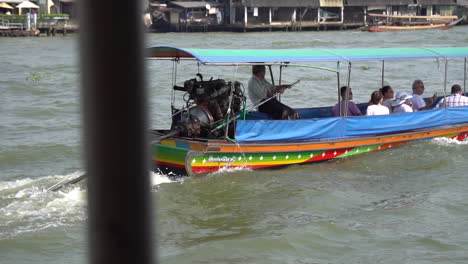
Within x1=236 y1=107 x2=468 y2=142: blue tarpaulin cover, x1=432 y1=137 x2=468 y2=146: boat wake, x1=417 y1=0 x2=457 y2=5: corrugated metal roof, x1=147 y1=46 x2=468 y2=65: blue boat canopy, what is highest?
x1=417 y1=0 x2=457 y2=5: corrugated metal roof

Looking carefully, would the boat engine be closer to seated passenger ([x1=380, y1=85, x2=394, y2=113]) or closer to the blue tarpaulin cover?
the blue tarpaulin cover

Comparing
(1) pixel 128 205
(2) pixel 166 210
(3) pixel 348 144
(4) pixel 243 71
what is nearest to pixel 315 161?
(3) pixel 348 144

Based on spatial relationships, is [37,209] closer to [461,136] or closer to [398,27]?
[461,136]

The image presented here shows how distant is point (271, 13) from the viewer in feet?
147

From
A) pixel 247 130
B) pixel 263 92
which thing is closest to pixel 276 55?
pixel 263 92

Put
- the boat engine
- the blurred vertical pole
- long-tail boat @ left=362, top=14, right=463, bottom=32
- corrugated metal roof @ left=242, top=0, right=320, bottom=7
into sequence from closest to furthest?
the blurred vertical pole → the boat engine → corrugated metal roof @ left=242, top=0, right=320, bottom=7 → long-tail boat @ left=362, top=14, right=463, bottom=32

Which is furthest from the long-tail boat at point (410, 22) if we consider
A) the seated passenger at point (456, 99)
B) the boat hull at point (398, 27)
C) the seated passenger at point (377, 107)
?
the seated passenger at point (377, 107)

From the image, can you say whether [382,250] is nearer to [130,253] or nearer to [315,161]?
[315,161]

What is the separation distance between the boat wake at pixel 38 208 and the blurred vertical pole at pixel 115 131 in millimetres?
5255

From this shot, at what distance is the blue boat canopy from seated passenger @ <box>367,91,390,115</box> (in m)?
0.50

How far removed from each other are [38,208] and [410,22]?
4210 centimetres

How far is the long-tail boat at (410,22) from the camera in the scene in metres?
43.8

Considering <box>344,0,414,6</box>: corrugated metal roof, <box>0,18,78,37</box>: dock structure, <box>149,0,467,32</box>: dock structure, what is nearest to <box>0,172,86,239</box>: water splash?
<box>0,18,78,37</box>: dock structure

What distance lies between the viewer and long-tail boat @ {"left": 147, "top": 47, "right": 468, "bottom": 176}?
23.5ft
